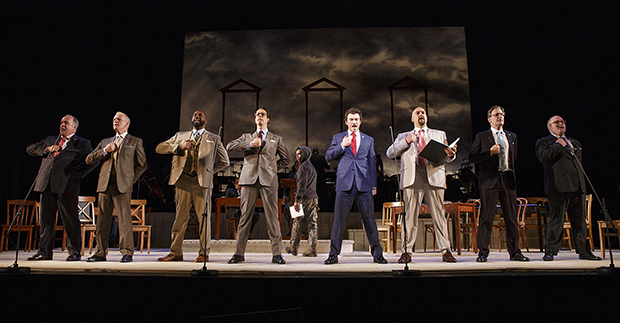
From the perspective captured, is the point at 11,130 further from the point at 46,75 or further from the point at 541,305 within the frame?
the point at 541,305

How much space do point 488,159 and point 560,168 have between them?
106 cm

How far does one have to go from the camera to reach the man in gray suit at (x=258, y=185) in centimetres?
364

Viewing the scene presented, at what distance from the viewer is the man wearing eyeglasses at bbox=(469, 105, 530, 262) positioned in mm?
3744

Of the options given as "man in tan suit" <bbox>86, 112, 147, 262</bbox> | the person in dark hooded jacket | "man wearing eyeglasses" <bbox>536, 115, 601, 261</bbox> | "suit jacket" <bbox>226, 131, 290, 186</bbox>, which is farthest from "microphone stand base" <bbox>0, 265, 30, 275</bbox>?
"man wearing eyeglasses" <bbox>536, 115, 601, 261</bbox>

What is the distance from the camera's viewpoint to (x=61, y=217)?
4.14 metres

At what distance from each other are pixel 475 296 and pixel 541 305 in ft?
1.33

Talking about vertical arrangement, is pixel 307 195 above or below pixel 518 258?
above

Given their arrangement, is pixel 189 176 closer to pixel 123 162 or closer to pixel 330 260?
pixel 123 162

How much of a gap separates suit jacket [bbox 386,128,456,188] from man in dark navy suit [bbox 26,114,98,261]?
3.36 metres

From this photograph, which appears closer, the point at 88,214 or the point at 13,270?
the point at 13,270

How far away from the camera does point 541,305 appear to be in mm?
2408

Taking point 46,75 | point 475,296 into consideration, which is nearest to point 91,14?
point 46,75

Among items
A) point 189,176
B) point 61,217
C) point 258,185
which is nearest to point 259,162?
point 258,185

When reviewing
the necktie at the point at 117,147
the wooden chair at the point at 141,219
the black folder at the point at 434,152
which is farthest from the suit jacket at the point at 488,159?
the wooden chair at the point at 141,219
